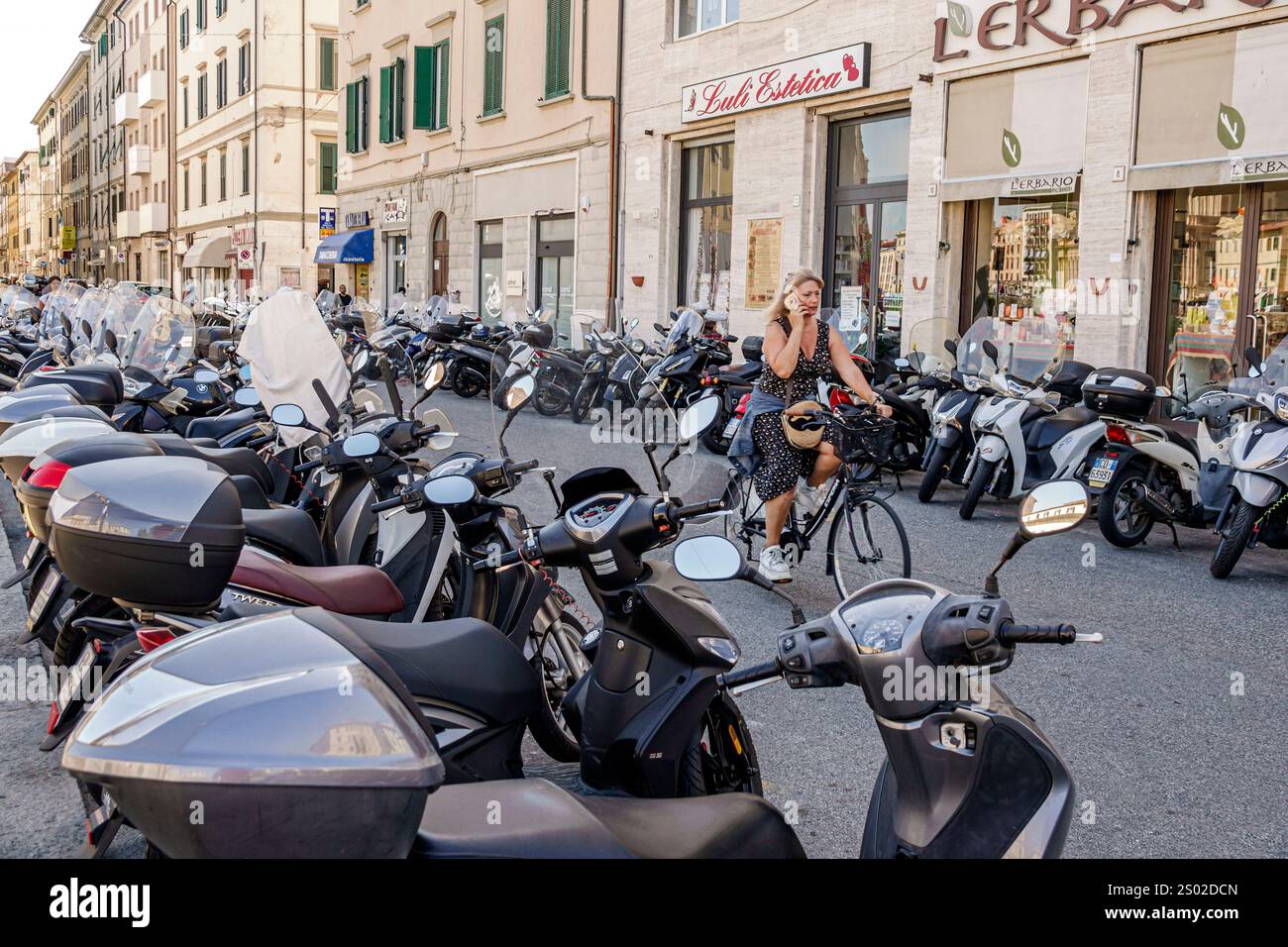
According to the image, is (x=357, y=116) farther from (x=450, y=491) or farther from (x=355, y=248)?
(x=450, y=491)

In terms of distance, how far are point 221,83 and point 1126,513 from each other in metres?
45.9

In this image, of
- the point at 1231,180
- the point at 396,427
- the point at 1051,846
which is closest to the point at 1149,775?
the point at 1051,846

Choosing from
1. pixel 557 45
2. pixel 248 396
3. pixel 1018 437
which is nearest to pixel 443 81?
pixel 557 45

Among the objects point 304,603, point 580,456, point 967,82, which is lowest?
point 304,603

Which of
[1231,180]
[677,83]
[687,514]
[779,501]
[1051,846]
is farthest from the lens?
[677,83]

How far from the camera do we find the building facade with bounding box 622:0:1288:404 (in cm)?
1207

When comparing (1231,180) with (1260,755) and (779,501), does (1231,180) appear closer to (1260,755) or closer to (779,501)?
(779,501)

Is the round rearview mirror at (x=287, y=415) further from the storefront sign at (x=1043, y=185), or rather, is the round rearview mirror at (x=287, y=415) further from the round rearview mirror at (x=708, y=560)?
the storefront sign at (x=1043, y=185)

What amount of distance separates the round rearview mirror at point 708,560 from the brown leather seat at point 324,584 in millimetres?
1373

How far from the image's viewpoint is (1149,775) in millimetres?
4160

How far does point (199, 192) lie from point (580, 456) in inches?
2040

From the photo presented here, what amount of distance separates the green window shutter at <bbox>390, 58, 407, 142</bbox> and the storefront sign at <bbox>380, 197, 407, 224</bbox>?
1.45 meters

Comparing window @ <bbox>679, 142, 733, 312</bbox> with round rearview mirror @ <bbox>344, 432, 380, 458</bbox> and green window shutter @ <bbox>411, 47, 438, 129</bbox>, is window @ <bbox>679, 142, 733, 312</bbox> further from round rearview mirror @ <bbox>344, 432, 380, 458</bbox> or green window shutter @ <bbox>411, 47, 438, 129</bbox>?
round rearview mirror @ <bbox>344, 432, 380, 458</bbox>

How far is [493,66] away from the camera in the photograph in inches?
1010
